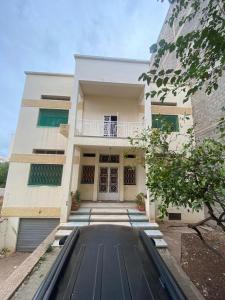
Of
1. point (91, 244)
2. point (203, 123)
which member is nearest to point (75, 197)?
point (91, 244)

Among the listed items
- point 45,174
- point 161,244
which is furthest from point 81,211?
point 161,244

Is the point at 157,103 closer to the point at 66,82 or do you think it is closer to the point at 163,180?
the point at 66,82

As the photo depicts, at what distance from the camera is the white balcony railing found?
10133 mm

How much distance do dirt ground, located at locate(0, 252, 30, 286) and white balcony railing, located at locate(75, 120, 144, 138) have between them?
22.7 feet

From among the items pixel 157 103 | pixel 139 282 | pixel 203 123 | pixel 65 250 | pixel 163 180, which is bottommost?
pixel 139 282

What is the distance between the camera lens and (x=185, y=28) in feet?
38.8

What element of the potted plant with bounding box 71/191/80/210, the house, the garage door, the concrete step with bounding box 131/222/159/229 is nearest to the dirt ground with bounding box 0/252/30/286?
the garage door

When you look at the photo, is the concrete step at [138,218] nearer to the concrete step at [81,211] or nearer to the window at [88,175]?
the concrete step at [81,211]

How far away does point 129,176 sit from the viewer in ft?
34.9

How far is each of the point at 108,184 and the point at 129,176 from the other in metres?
1.39

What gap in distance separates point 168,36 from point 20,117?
43.4 ft

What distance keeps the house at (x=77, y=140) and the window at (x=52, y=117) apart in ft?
0.18

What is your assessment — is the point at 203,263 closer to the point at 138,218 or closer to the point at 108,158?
the point at 138,218

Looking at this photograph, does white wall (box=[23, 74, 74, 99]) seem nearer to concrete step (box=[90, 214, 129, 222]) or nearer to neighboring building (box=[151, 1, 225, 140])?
neighboring building (box=[151, 1, 225, 140])
